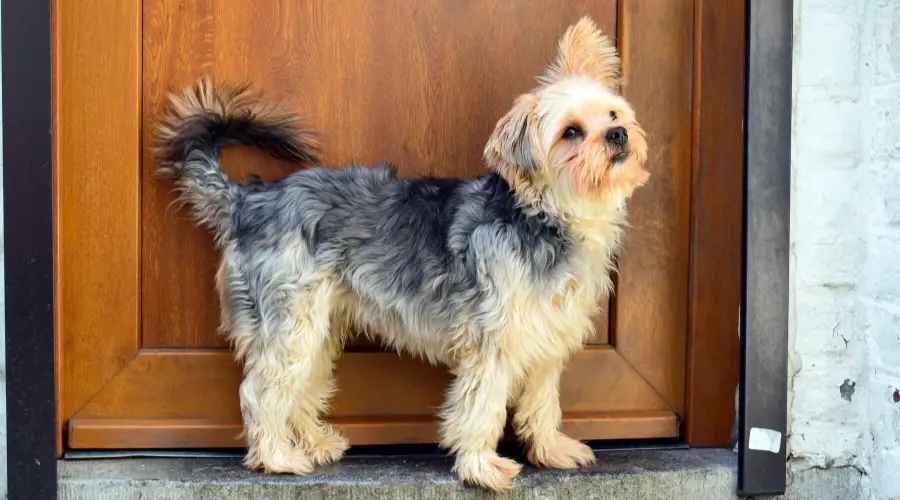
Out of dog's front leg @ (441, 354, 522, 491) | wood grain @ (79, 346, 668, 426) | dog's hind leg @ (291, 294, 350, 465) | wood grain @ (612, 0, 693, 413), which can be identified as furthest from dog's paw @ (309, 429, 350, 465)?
wood grain @ (612, 0, 693, 413)

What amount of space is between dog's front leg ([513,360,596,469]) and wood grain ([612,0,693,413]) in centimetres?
38

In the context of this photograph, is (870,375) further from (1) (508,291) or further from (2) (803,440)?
(1) (508,291)

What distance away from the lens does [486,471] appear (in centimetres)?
259

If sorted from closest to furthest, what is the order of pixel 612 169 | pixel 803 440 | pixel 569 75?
pixel 612 169, pixel 569 75, pixel 803 440

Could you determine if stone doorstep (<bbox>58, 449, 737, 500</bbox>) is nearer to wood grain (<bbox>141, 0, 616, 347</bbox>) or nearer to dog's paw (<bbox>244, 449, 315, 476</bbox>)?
dog's paw (<bbox>244, 449, 315, 476</bbox>)

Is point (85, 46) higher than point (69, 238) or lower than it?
higher

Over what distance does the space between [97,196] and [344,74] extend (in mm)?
931

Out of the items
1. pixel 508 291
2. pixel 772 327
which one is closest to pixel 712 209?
pixel 772 327

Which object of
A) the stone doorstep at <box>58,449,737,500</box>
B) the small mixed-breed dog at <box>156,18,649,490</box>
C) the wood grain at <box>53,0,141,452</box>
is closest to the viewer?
the small mixed-breed dog at <box>156,18,649,490</box>

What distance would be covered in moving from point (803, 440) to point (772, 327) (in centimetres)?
42

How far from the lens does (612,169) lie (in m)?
2.38

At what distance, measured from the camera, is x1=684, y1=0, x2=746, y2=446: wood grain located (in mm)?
Result: 2885

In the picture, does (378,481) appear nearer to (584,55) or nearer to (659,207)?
(659,207)

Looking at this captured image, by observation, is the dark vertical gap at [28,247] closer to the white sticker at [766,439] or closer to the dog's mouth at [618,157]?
the dog's mouth at [618,157]
